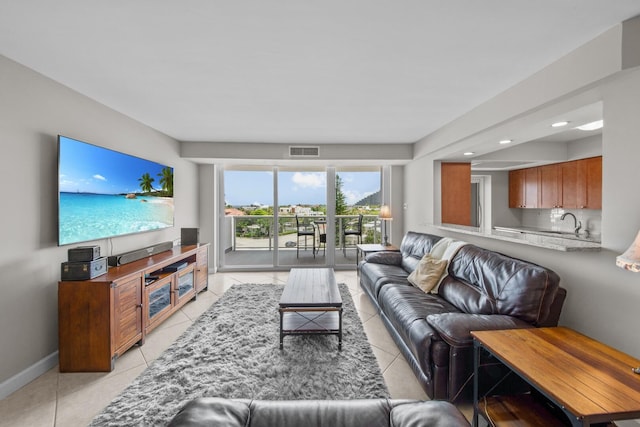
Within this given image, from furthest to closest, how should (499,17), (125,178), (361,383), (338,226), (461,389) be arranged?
1. (338,226)
2. (125,178)
3. (361,383)
4. (461,389)
5. (499,17)

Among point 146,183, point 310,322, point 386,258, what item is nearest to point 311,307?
point 310,322

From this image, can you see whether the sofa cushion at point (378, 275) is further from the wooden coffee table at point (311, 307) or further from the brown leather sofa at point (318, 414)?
the brown leather sofa at point (318, 414)

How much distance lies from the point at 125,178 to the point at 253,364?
2.50 m

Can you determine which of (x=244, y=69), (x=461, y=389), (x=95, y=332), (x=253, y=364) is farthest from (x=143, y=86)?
(x=461, y=389)

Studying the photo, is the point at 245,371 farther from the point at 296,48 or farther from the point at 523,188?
the point at 523,188

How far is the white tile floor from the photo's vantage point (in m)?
1.83

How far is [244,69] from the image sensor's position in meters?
2.26

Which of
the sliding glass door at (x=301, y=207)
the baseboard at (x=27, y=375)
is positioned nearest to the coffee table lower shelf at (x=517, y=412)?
the baseboard at (x=27, y=375)

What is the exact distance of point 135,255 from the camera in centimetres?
310

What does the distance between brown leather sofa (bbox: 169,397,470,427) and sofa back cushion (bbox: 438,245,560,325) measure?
49.1 inches

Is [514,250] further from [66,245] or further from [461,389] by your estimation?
[66,245]

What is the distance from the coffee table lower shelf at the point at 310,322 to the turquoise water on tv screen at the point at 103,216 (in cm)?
201

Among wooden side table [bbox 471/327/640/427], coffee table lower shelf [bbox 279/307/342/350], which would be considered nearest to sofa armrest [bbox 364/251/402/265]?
coffee table lower shelf [bbox 279/307/342/350]

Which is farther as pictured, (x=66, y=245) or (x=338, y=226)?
(x=338, y=226)
